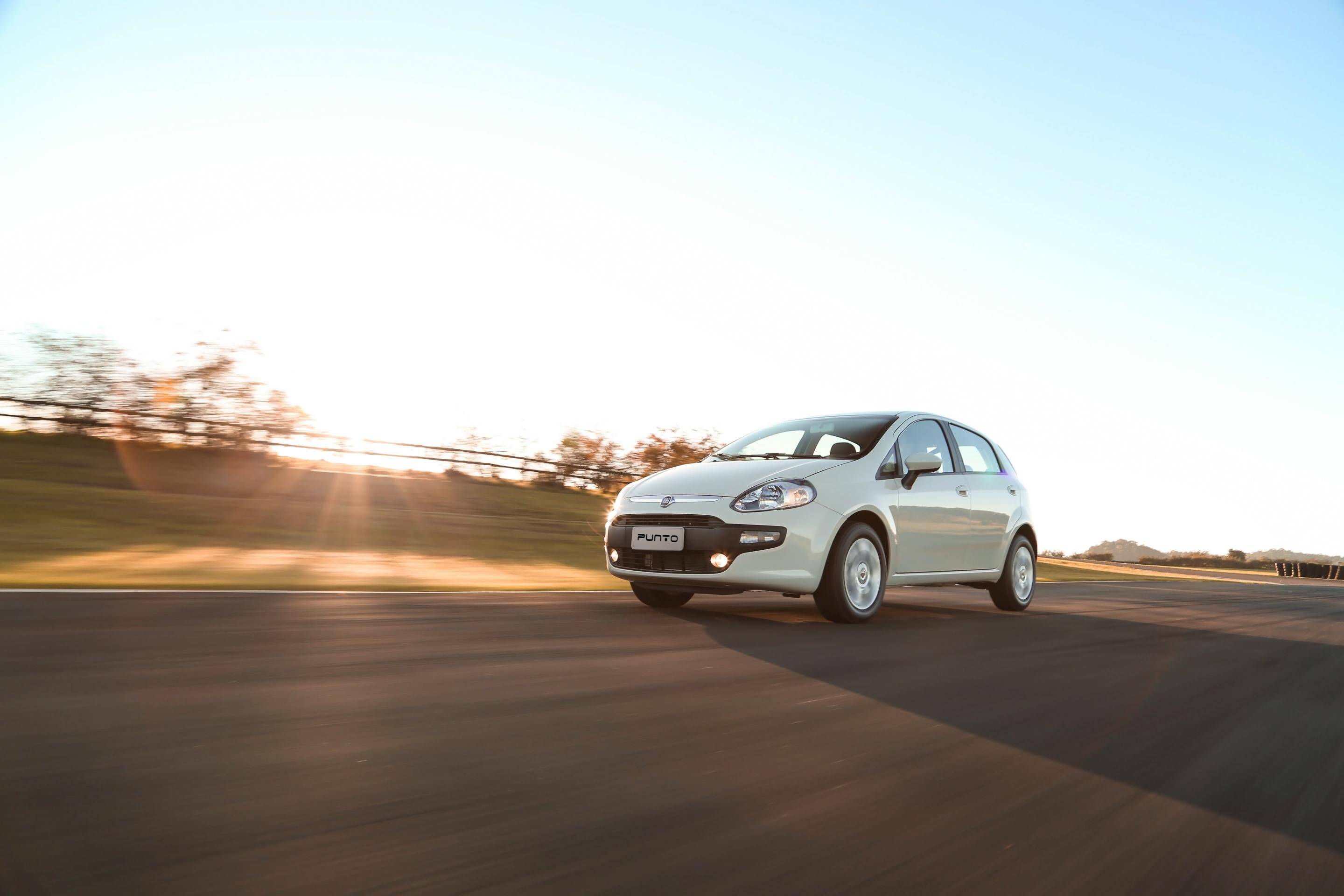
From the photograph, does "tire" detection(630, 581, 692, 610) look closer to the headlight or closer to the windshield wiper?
the windshield wiper

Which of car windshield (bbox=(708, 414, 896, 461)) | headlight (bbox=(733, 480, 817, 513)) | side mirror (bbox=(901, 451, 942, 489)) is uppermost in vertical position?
car windshield (bbox=(708, 414, 896, 461))

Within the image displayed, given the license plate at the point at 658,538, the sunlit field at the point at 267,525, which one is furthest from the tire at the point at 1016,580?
the license plate at the point at 658,538

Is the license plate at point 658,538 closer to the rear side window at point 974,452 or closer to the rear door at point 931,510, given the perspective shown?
the rear door at point 931,510

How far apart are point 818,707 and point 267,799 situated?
2.28m

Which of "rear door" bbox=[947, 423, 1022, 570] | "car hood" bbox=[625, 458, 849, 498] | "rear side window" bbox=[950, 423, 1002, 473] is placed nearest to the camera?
"car hood" bbox=[625, 458, 849, 498]

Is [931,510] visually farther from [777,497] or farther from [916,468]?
[777,497]

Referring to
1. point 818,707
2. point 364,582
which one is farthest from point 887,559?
point 364,582

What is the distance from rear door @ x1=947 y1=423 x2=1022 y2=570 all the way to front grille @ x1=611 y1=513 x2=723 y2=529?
3051 mm

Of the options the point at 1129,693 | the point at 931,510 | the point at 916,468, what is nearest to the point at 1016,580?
the point at 931,510

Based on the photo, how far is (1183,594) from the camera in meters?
14.5

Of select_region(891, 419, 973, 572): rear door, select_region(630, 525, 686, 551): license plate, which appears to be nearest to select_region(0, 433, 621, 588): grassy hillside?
select_region(630, 525, 686, 551): license plate

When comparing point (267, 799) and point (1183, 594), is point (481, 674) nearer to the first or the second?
point (267, 799)

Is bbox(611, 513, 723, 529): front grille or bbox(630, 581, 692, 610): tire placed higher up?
bbox(611, 513, 723, 529): front grille

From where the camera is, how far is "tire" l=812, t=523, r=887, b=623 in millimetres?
7043
